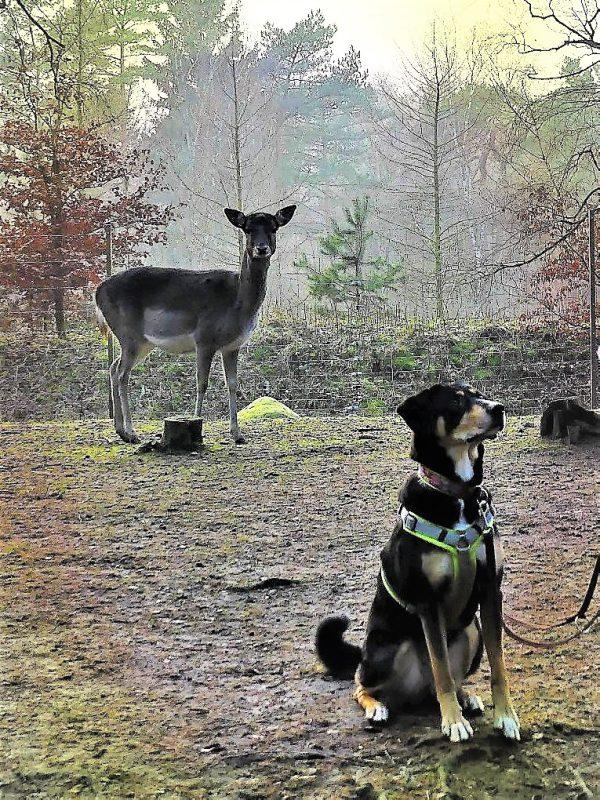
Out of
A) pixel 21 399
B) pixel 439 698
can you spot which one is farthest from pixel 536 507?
pixel 21 399

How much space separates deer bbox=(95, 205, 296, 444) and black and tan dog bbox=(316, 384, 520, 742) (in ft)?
13.3

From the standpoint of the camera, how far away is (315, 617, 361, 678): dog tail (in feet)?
6.67

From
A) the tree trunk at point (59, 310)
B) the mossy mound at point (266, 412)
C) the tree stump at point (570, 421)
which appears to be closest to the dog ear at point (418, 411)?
the tree stump at point (570, 421)

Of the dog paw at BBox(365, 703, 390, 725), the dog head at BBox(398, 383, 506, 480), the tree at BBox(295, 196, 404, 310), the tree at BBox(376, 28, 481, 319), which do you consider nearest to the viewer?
the dog head at BBox(398, 383, 506, 480)

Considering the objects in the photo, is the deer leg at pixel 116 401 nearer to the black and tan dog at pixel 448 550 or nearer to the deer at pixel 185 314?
the deer at pixel 185 314

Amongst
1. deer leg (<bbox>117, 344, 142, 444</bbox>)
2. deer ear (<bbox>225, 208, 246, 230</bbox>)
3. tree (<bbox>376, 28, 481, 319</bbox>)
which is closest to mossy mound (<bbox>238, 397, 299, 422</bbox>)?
deer leg (<bbox>117, 344, 142, 444</bbox>)

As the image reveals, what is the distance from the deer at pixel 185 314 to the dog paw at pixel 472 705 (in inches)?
158

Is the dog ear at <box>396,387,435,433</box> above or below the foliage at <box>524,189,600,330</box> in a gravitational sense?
below

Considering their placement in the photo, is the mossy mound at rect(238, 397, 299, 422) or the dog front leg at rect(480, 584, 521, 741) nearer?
the dog front leg at rect(480, 584, 521, 741)

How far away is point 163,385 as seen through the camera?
8992 mm

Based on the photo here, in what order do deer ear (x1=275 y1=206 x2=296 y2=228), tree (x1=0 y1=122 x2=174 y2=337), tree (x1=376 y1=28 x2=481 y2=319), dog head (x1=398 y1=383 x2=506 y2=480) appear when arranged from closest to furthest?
1. dog head (x1=398 y1=383 x2=506 y2=480)
2. deer ear (x1=275 y1=206 x2=296 y2=228)
3. tree (x1=0 y1=122 x2=174 y2=337)
4. tree (x1=376 y1=28 x2=481 y2=319)

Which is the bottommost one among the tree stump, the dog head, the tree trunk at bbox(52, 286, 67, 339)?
the tree stump

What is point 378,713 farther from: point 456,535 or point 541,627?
point 541,627

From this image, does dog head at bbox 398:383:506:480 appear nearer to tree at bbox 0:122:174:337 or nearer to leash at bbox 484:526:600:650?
leash at bbox 484:526:600:650
